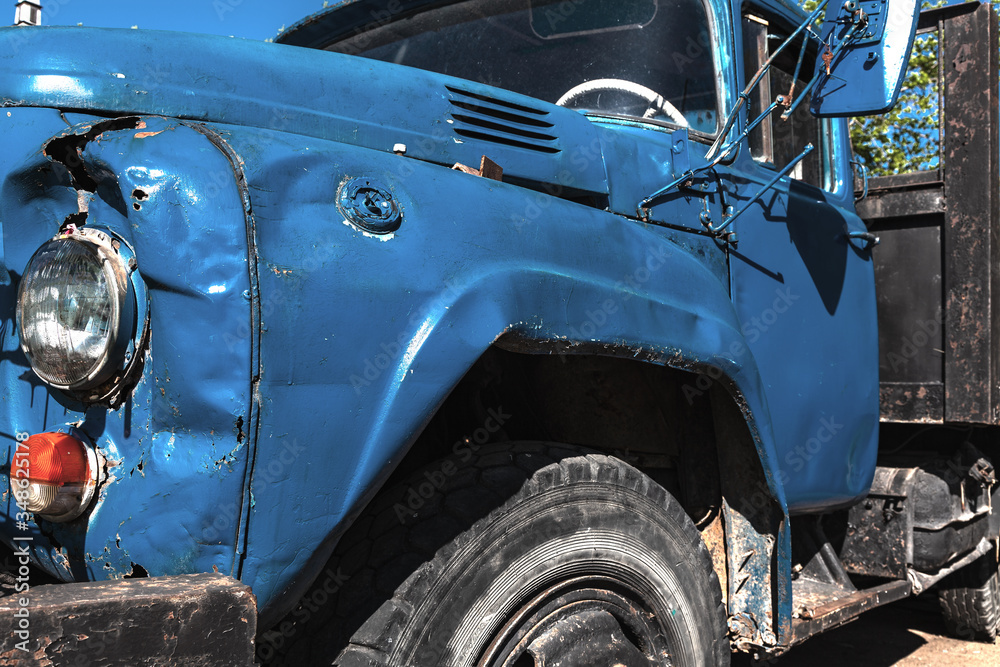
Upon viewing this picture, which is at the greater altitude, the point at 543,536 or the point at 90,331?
the point at 90,331

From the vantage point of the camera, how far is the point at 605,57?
2.51 m

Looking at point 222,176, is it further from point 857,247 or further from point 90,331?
point 857,247

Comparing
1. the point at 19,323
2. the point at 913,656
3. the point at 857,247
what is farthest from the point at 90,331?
the point at 913,656

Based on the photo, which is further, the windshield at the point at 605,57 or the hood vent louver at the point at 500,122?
the windshield at the point at 605,57

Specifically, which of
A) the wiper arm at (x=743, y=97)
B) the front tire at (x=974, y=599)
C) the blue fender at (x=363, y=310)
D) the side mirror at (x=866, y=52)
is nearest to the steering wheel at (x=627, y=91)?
the wiper arm at (x=743, y=97)

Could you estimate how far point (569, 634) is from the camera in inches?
68.6

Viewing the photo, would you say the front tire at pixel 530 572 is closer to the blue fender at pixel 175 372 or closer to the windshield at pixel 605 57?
the blue fender at pixel 175 372

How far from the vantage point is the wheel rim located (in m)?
1.66

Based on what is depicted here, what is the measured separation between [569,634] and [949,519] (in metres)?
2.57

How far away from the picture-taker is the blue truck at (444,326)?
1325 millimetres

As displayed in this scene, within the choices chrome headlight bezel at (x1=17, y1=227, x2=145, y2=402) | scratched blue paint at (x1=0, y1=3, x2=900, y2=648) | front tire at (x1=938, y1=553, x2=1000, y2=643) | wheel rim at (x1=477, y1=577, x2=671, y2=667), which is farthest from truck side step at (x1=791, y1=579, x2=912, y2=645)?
chrome headlight bezel at (x1=17, y1=227, x2=145, y2=402)

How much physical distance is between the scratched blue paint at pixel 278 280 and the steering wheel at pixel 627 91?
17.3 inches

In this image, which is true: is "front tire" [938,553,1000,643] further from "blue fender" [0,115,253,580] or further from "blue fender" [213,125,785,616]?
"blue fender" [0,115,253,580]

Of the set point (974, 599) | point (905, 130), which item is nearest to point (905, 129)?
point (905, 130)
